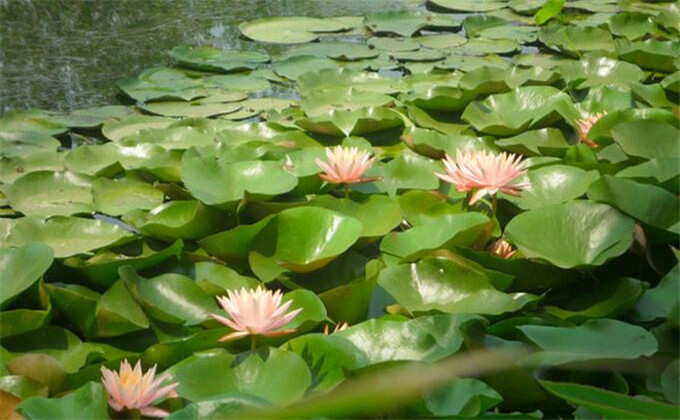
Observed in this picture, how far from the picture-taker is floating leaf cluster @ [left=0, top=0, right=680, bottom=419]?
0.88m

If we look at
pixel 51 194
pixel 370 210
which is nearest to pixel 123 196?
pixel 51 194

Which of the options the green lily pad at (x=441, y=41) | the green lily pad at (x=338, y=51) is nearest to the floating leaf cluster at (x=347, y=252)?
the green lily pad at (x=338, y=51)

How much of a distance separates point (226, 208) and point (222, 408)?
0.64 metres

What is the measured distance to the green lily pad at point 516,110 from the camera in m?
1.78

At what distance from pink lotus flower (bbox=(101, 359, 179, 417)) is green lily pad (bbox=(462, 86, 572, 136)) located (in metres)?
1.10

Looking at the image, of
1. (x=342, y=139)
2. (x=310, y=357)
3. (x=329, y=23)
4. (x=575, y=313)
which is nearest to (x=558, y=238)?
(x=575, y=313)

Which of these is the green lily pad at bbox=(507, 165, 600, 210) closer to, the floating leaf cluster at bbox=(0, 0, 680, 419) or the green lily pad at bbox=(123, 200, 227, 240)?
the floating leaf cluster at bbox=(0, 0, 680, 419)

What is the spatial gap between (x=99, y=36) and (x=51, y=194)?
1.44 m

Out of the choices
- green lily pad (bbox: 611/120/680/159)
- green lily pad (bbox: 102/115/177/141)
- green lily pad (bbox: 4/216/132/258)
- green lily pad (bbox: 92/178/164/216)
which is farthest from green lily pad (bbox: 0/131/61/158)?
green lily pad (bbox: 611/120/680/159)

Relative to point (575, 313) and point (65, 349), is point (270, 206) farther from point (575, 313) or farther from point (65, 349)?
point (575, 313)

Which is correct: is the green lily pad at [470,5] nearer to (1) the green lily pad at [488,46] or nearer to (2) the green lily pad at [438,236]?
(1) the green lily pad at [488,46]

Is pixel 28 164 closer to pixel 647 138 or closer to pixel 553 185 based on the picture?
pixel 553 185

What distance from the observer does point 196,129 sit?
199 cm

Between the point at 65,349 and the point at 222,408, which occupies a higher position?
the point at 222,408
